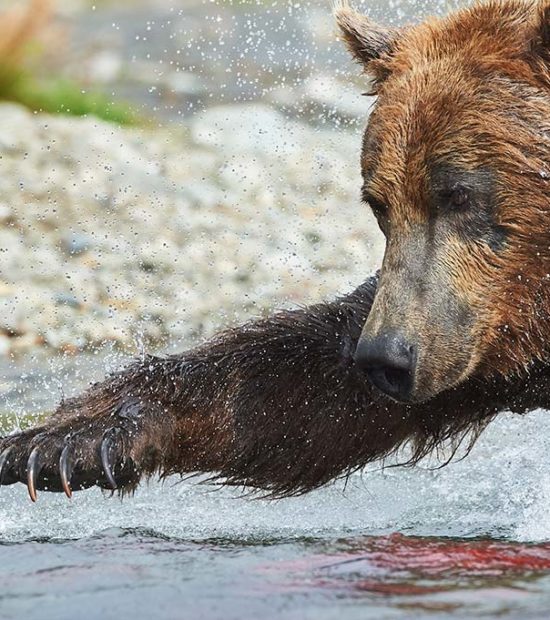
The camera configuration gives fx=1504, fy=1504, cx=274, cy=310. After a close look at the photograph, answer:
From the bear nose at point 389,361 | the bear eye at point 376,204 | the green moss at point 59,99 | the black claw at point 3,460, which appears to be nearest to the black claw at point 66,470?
the black claw at point 3,460

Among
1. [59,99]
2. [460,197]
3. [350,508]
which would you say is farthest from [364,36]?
[59,99]

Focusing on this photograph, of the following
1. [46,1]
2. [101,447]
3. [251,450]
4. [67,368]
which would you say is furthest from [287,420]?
[46,1]

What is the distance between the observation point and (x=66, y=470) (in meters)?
4.97

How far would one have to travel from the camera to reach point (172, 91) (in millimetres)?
15328

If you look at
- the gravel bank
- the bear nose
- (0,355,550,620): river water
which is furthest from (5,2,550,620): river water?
the gravel bank

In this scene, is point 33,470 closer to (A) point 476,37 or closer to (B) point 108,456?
(B) point 108,456

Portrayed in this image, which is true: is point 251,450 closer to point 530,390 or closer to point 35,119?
point 530,390

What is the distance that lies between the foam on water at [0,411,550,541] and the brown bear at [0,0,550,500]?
15 centimetres

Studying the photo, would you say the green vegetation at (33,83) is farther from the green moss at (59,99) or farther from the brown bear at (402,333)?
the brown bear at (402,333)

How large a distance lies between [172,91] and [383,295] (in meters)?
11.1

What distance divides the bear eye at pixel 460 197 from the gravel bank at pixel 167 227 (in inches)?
130

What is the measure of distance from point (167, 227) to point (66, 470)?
18.3 ft

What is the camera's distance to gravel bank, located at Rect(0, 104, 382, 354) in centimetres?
878

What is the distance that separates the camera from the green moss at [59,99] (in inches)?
520
